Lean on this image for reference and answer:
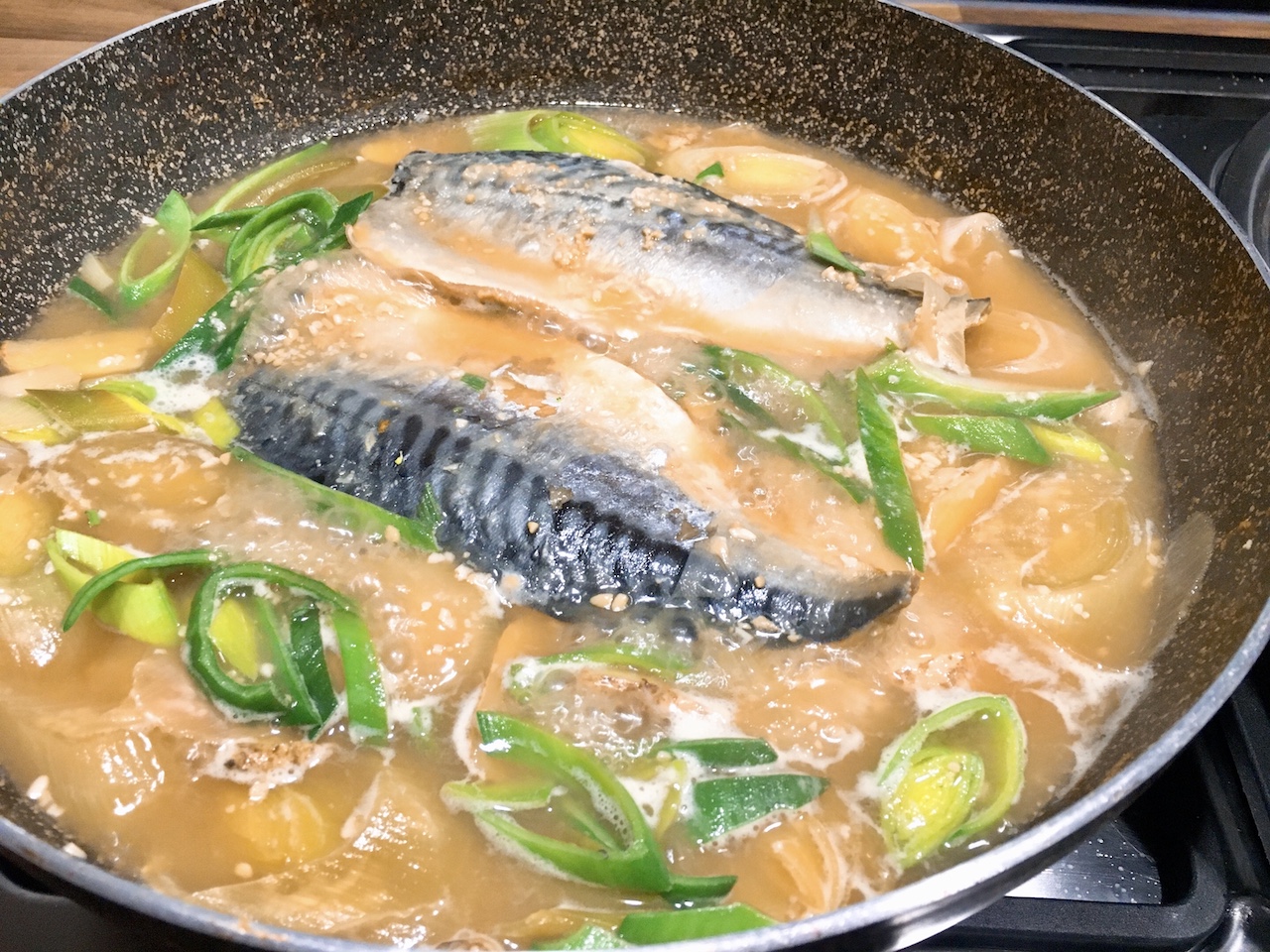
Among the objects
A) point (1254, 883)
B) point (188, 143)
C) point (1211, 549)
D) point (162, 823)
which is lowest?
point (1254, 883)

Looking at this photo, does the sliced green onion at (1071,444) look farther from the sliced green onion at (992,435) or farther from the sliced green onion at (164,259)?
the sliced green onion at (164,259)

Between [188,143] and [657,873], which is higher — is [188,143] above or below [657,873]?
above

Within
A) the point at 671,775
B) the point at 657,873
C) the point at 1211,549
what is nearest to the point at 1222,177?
the point at 1211,549

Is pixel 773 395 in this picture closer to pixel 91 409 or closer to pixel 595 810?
pixel 595 810

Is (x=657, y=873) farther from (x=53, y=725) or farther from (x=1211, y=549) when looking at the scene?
(x=1211, y=549)

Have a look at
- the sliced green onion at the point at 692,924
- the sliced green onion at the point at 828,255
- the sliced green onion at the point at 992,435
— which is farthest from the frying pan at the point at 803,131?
the sliced green onion at the point at 828,255

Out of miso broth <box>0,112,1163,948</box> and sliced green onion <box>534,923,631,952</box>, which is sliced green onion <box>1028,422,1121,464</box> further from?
sliced green onion <box>534,923,631,952</box>

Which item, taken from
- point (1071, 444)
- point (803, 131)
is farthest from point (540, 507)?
point (803, 131)
